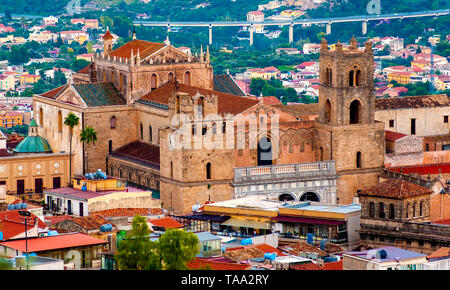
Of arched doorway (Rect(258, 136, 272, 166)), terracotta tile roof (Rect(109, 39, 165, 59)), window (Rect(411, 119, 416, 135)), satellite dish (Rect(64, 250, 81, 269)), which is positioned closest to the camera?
satellite dish (Rect(64, 250, 81, 269))

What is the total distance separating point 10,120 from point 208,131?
103m

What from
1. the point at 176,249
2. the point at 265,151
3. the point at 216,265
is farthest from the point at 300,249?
the point at 265,151

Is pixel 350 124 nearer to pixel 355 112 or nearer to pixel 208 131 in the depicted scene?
pixel 355 112

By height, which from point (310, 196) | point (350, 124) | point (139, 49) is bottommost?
point (310, 196)

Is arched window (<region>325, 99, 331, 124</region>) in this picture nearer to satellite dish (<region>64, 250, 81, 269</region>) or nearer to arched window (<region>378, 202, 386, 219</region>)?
arched window (<region>378, 202, 386, 219</region>)

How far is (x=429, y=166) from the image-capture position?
97.4 meters

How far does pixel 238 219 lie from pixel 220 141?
34.4 ft

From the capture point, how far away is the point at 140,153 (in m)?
101

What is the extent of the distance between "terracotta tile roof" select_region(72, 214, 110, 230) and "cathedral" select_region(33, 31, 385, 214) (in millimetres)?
11968

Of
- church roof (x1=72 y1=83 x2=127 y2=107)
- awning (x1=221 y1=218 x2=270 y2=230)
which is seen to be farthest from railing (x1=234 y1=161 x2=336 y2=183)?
church roof (x1=72 y1=83 x2=127 y2=107)

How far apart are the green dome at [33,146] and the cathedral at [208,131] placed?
38.0 inches

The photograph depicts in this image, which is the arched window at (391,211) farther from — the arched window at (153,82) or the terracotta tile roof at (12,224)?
the arched window at (153,82)

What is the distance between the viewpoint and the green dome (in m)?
104
